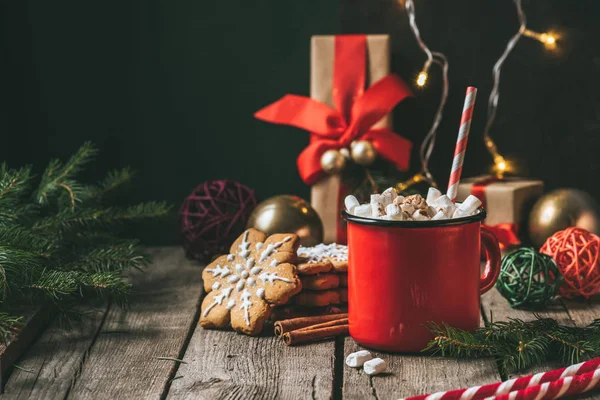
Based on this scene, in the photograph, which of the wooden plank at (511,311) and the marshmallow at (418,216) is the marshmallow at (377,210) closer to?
the marshmallow at (418,216)

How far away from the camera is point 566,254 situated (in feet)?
4.35

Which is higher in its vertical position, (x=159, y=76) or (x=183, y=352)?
(x=159, y=76)

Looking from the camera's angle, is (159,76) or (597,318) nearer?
(597,318)

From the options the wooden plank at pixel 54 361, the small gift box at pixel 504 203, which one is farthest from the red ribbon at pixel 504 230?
the wooden plank at pixel 54 361

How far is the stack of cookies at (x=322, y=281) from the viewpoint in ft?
3.96

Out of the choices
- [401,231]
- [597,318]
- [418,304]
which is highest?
[401,231]

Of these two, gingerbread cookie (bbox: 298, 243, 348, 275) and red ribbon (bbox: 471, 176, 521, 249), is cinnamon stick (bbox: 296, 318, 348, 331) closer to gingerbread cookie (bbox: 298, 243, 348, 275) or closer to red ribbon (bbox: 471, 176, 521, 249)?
gingerbread cookie (bbox: 298, 243, 348, 275)

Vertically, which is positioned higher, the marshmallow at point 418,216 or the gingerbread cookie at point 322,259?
the marshmallow at point 418,216

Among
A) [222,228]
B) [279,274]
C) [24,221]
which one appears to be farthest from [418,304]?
[24,221]

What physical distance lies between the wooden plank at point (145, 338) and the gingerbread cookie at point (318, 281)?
0.66 ft

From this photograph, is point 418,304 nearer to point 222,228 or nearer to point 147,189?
point 222,228

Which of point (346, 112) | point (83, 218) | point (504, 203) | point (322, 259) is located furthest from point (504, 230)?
point (83, 218)

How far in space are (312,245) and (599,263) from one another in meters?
0.56

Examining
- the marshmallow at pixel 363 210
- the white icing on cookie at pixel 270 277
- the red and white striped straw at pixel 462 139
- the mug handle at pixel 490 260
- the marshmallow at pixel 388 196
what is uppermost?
the red and white striped straw at pixel 462 139
